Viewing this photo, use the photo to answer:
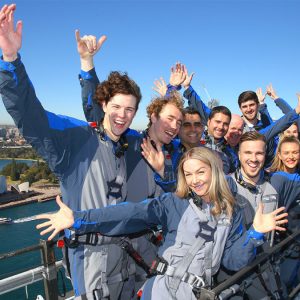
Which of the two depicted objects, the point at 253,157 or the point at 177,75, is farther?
the point at 177,75

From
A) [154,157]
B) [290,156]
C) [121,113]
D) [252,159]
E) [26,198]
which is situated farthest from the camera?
[26,198]


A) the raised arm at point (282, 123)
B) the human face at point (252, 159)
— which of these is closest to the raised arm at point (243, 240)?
the human face at point (252, 159)

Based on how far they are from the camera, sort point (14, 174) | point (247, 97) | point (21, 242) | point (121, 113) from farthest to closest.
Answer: point (14, 174) → point (21, 242) → point (247, 97) → point (121, 113)

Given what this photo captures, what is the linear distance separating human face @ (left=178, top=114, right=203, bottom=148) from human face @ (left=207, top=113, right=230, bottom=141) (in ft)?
1.32

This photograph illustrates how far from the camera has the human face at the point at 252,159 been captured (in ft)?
9.43

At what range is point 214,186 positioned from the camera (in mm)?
2307

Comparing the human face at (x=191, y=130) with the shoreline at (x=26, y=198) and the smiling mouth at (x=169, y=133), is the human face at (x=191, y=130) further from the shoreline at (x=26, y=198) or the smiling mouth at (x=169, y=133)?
the shoreline at (x=26, y=198)

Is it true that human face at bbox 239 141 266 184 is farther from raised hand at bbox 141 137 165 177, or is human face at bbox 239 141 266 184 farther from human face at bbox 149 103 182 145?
raised hand at bbox 141 137 165 177

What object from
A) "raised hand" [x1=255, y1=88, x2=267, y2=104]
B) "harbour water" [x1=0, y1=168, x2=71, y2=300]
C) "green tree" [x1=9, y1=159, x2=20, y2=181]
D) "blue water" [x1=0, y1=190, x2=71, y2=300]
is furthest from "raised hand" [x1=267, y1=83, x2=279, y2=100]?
"green tree" [x1=9, y1=159, x2=20, y2=181]

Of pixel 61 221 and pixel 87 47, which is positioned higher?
pixel 87 47

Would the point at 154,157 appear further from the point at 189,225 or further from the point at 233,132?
the point at 233,132

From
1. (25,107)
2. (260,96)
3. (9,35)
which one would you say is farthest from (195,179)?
(260,96)

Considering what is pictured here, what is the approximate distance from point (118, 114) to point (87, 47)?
2.52 ft

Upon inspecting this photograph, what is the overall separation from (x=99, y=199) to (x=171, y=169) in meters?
0.84
